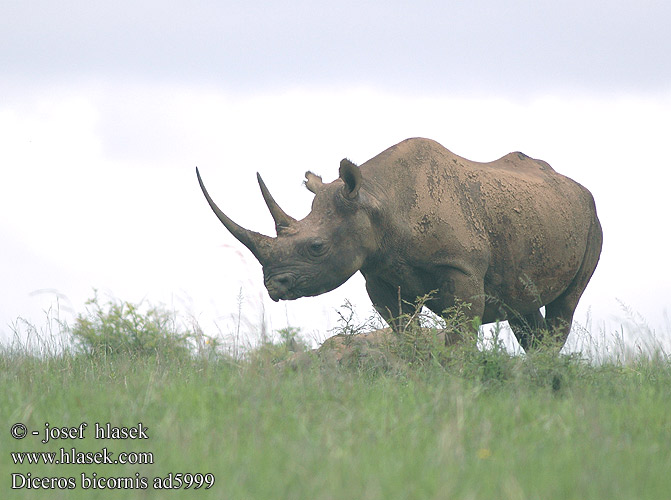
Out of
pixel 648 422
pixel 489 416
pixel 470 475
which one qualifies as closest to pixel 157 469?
pixel 470 475

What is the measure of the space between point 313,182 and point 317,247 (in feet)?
4.10

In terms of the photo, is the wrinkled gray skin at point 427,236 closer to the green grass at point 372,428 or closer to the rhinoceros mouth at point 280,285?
the rhinoceros mouth at point 280,285

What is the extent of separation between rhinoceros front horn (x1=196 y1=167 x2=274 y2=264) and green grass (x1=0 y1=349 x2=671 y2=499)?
103cm

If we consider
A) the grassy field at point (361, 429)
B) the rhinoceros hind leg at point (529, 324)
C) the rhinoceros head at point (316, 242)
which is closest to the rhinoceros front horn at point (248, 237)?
the rhinoceros head at point (316, 242)

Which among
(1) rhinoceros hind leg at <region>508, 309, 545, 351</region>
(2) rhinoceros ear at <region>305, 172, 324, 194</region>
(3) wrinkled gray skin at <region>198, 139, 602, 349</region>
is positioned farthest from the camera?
(1) rhinoceros hind leg at <region>508, 309, 545, 351</region>

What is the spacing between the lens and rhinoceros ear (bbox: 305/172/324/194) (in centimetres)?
897

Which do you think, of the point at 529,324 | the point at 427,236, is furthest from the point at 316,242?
the point at 529,324

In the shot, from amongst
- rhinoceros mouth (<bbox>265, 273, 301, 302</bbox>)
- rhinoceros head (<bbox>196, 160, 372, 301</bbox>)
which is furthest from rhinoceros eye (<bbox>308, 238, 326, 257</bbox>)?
rhinoceros mouth (<bbox>265, 273, 301, 302</bbox>)

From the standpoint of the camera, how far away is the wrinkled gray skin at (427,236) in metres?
8.08

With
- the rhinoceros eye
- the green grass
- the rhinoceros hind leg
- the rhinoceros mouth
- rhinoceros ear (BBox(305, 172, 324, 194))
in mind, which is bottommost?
the green grass

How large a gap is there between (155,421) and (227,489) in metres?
1.52

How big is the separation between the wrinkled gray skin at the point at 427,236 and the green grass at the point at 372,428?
105 centimetres

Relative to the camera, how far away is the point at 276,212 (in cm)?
827

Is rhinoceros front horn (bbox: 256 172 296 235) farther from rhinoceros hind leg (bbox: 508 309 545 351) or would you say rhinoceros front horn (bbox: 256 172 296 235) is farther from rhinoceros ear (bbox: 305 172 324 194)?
rhinoceros hind leg (bbox: 508 309 545 351)
